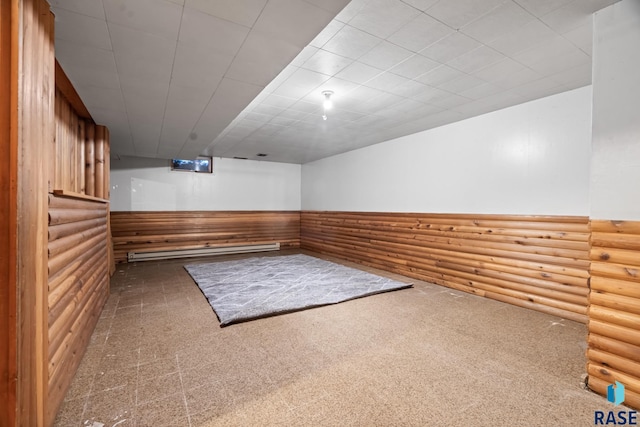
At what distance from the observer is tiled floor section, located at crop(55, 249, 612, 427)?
1893 mm

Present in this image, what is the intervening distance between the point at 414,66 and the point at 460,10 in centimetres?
84

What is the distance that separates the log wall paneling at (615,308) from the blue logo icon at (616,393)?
0.02 m

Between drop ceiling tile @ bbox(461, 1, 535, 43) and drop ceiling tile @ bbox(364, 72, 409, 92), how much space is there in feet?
2.94

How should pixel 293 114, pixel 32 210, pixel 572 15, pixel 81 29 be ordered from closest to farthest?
1. pixel 32 210
2. pixel 81 29
3. pixel 572 15
4. pixel 293 114

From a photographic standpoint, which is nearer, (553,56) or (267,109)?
(553,56)

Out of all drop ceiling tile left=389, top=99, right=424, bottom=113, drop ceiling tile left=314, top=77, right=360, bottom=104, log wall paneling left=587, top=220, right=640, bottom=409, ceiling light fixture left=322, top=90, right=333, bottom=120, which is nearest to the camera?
log wall paneling left=587, top=220, right=640, bottom=409

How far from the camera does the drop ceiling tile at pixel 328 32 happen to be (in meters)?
2.31

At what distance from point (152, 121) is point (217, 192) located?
4391mm

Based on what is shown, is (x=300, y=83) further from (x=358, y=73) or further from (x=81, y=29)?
(x=81, y=29)

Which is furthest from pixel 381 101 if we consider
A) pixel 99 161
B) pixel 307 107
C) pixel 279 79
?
pixel 99 161

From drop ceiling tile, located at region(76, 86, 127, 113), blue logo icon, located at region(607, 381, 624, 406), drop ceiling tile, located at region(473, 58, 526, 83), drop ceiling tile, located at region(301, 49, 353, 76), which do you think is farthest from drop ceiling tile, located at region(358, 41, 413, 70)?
blue logo icon, located at region(607, 381, 624, 406)

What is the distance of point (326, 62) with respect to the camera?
9.58 feet

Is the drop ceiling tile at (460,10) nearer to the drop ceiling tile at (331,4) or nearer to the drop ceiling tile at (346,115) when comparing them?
the drop ceiling tile at (331,4)

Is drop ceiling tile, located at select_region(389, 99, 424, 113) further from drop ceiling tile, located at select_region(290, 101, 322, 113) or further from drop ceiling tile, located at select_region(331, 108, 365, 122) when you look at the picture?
drop ceiling tile, located at select_region(290, 101, 322, 113)
